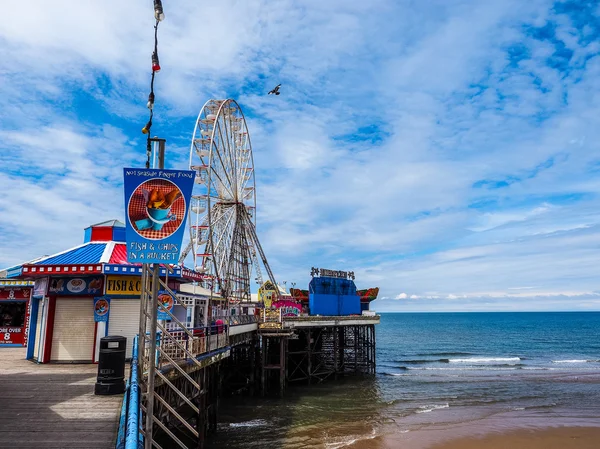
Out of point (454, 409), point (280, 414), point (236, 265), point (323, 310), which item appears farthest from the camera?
point (323, 310)

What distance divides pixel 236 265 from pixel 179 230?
93.5 feet

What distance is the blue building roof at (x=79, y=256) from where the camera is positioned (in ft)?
53.3

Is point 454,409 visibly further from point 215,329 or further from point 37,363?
Answer: point 37,363

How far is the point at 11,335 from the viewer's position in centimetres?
2456

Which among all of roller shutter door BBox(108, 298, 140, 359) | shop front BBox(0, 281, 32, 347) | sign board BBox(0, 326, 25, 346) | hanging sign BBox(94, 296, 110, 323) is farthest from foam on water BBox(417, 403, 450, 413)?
shop front BBox(0, 281, 32, 347)

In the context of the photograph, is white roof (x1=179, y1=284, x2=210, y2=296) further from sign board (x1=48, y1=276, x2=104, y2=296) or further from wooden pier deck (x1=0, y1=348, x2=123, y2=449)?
wooden pier deck (x1=0, y1=348, x2=123, y2=449)

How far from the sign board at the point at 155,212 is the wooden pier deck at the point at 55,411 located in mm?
3408

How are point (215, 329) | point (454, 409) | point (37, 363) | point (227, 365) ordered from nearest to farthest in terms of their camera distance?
1. point (37, 363)
2. point (215, 329)
3. point (454, 409)
4. point (227, 365)

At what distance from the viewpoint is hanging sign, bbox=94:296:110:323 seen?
16.3m

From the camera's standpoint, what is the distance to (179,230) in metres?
7.85

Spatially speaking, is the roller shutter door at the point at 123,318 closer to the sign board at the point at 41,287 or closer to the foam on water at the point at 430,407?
the sign board at the point at 41,287

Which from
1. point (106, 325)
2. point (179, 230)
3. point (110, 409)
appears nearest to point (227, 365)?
point (106, 325)

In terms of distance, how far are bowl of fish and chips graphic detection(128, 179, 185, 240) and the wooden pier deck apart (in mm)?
3757

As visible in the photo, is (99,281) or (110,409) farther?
(99,281)
